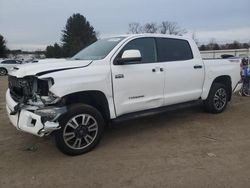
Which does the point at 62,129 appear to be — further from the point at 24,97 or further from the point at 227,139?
the point at 227,139

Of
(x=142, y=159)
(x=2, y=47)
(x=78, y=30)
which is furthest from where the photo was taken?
(x=78, y=30)

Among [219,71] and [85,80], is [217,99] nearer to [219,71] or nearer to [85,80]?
[219,71]

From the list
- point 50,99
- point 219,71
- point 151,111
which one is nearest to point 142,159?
point 151,111

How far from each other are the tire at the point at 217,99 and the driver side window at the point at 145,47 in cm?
203

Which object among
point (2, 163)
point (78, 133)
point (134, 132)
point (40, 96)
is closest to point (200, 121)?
point (134, 132)

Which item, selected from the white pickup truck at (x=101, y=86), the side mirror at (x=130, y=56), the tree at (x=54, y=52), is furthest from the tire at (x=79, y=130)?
the tree at (x=54, y=52)

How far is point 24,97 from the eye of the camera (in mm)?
4289

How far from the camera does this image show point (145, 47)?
5.23 m

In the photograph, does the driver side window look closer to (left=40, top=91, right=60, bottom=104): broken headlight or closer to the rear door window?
the rear door window

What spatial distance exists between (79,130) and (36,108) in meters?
0.72

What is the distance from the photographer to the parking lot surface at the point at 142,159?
3.51 m

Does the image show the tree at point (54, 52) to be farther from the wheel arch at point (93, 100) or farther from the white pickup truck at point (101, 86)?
the wheel arch at point (93, 100)

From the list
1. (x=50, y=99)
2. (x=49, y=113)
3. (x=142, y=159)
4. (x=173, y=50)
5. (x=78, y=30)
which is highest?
(x=78, y=30)

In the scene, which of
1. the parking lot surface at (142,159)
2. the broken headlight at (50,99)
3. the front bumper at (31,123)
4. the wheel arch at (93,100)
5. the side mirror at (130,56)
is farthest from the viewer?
the side mirror at (130,56)
